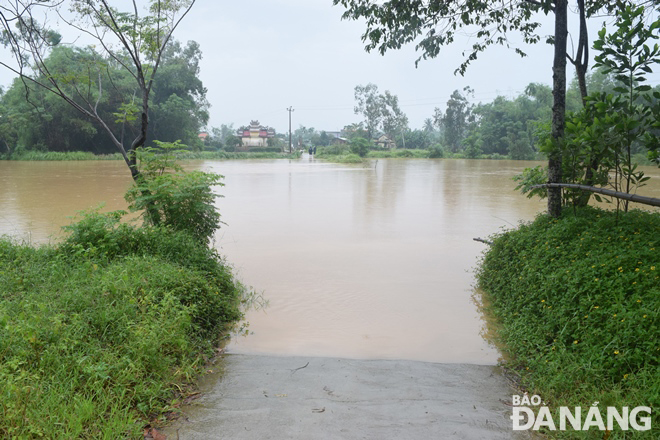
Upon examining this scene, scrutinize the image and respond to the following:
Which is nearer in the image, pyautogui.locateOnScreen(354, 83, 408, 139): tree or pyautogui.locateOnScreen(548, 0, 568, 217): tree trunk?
pyautogui.locateOnScreen(548, 0, 568, 217): tree trunk

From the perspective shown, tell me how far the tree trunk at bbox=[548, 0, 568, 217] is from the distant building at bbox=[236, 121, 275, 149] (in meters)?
51.9

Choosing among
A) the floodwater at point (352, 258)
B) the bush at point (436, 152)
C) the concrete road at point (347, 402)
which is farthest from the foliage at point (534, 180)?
the bush at point (436, 152)

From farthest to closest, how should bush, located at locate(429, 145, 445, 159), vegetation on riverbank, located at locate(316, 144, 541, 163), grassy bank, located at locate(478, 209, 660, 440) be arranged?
bush, located at locate(429, 145, 445, 159) < vegetation on riverbank, located at locate(316, 144, 541, 163) < grassy bank, located at locate(478, 209, 660, 440)

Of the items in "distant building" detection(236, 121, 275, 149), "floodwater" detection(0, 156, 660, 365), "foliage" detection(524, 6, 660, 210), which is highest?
"distant building" detection(236, 121, 275, 149)

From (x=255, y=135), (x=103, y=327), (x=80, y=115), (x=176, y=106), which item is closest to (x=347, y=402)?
(x=103, y=327)

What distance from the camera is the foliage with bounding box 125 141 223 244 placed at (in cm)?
534

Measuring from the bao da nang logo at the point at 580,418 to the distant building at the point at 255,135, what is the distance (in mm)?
54311

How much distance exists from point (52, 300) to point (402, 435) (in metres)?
2.54

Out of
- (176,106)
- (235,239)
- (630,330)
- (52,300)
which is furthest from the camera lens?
(176,106)

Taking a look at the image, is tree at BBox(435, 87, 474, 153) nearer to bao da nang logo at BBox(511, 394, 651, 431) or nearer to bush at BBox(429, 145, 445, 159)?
bush at BBox(429, 145, 445, 159)

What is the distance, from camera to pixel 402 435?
2.38 metres

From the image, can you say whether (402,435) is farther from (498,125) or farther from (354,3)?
(498,125)

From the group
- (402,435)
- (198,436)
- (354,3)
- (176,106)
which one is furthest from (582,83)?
(176,106)

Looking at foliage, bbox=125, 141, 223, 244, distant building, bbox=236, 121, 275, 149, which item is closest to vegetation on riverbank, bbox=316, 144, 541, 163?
distant building, bbox=236, 121, 275, 149
